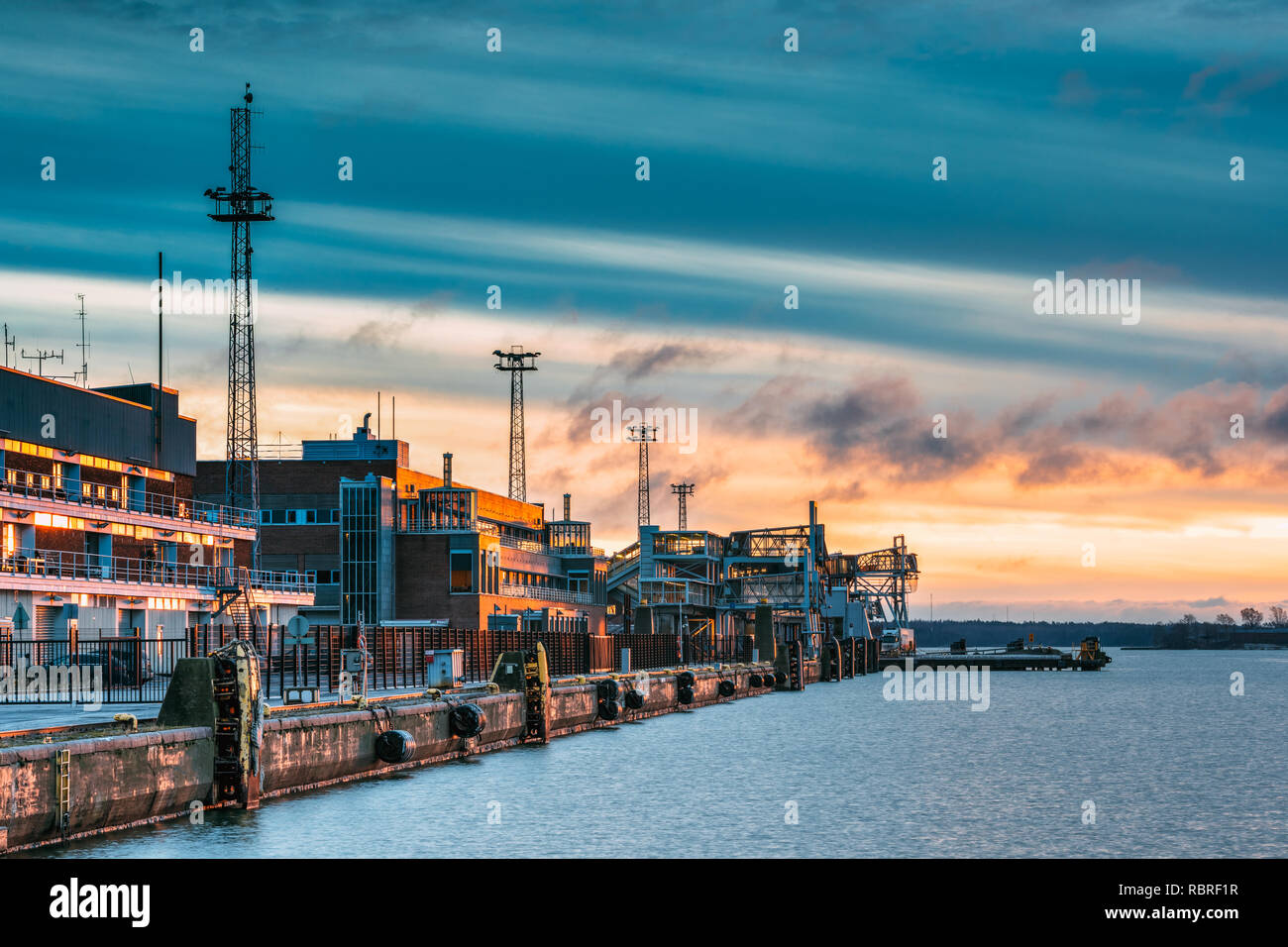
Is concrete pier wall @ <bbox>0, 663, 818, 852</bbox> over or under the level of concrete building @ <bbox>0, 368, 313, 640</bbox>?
under

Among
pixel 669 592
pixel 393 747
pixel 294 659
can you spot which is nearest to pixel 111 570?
pixel 294 659

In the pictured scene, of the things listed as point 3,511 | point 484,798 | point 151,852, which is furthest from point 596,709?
point 151,852

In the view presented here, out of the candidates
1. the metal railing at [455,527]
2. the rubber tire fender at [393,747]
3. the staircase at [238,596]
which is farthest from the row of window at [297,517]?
the rubber tire fender at [393,747]

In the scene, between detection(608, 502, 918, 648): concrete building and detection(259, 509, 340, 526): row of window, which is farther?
detection(608, 502, 918, 648): concrete building

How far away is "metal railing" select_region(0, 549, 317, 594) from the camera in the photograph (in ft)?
241

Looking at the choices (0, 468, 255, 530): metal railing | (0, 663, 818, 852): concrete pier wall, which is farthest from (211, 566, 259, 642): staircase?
(0, 663, 818, 852): concrete pier wall

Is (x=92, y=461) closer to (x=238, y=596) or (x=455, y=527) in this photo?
(x=238, y=596)

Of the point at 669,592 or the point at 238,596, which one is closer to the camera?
the point at 238,596

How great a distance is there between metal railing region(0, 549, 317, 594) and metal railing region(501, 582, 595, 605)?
983 inches

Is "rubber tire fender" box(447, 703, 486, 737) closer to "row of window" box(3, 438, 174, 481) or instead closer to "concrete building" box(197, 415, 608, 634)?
"row of window" box(3, 438, 174, 481)

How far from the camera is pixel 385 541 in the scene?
11844 centimetres

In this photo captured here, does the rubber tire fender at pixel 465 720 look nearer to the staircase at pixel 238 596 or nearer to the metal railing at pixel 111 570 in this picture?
the metal railing at pixel 111 570

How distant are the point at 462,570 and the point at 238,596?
35.0 m
